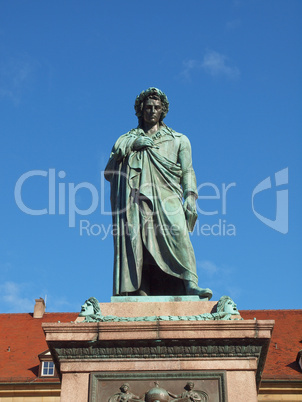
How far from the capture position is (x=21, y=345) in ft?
114

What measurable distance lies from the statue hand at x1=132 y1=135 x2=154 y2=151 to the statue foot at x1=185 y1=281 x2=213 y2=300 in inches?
93.3

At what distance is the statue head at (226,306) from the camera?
907 cm

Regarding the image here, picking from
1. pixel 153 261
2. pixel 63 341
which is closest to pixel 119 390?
pixel 63 341

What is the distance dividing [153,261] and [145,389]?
2334 millimetres

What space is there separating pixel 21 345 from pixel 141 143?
2551cm

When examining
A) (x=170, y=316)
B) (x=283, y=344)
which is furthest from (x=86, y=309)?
(x=283, y=344)

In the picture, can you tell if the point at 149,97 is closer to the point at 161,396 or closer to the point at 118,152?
the point at 118,152

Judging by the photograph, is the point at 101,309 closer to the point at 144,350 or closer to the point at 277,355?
the point at 144,350

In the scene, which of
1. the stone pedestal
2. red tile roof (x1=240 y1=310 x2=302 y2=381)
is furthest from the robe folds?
red tile roof (x1=240 y1=310 x2=302 y2=381)

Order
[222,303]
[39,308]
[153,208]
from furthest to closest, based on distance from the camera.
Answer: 1. [39,308]
2. [153,208]
3. [222,303]

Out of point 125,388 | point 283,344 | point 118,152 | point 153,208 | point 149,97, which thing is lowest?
point 125,388

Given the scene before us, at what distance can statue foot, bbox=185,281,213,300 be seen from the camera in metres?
9.71

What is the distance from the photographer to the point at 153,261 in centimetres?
1040

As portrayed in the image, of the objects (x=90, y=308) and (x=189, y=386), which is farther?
(x=90, y=308)
